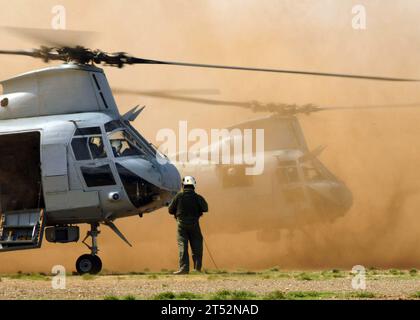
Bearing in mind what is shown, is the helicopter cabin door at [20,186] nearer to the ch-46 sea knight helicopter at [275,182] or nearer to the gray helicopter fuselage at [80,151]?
the gray helicopter fuselage at [80,151]

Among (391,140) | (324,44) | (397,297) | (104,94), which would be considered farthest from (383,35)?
(397,297)

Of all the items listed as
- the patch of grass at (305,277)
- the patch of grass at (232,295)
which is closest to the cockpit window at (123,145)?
the patch of grass at (305,277)

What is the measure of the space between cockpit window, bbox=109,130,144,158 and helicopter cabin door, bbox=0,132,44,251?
1480 mm

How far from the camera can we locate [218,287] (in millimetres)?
15820

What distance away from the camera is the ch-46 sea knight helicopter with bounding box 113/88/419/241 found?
2638 centimetres

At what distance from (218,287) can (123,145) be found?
5853 millimetres

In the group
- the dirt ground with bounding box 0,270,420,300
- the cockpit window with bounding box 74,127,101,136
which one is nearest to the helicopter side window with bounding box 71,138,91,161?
the cockpit window with bounding box 74,127,101,136

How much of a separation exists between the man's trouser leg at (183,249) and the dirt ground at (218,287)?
1.09 m

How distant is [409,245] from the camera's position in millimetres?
27328

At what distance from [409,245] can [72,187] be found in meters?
10.3

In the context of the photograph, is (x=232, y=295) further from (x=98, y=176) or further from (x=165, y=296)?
(x=98, y=176)

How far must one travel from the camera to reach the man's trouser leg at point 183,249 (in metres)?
20.0

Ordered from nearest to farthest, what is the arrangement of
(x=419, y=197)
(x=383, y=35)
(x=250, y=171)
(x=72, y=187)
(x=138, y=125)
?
1. (x=72, y=187)
2. (x=250, y=171)
3. (x=419, y=197)
4. (x=138, y=125)
5. (x=383, y=35)
